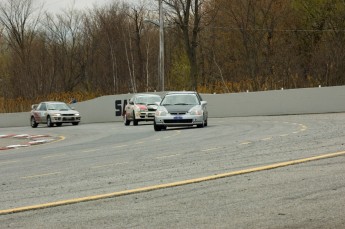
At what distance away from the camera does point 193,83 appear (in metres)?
64.7

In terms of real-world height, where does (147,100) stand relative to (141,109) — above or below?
above

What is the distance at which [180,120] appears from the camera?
27141mm

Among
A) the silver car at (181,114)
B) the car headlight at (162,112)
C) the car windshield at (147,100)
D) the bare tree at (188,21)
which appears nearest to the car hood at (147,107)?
the car windshield at (147,100)

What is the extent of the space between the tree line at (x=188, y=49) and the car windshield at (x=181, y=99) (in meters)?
19.4

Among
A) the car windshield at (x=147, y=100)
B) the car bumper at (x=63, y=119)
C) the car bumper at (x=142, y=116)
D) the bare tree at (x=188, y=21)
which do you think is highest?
the bare tree at (x=188, y=21)

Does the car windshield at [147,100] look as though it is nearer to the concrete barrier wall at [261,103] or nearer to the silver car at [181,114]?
the concrete barrier wall at [261,103]

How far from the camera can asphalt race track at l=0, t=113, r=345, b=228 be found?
742 cm

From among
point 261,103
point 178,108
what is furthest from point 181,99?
point 261,103

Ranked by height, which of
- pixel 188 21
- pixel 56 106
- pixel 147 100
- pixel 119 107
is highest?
pixel 188 21

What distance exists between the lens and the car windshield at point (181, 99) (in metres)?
27.9

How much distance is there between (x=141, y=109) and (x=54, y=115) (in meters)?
9.17

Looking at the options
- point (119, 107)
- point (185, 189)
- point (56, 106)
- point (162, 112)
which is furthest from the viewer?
point (119, 107)

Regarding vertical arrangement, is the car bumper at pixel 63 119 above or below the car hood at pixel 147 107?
below

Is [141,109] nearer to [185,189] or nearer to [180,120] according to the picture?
[180,120]
